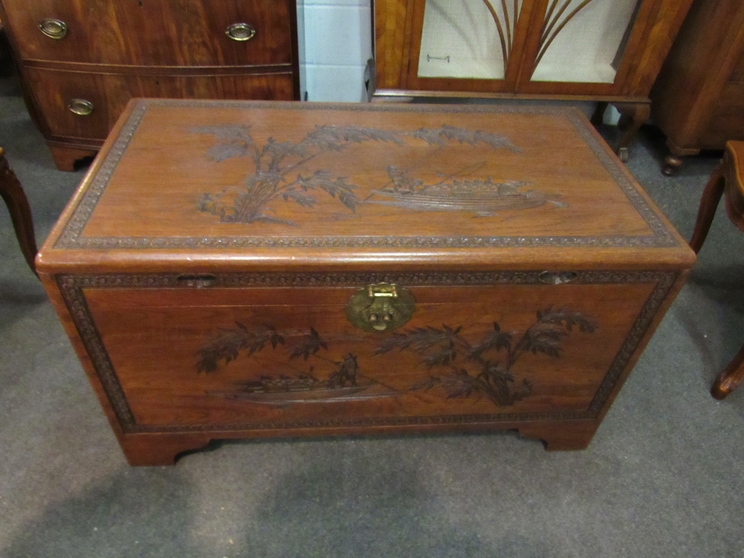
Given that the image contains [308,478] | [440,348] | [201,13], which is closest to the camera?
[440,348]

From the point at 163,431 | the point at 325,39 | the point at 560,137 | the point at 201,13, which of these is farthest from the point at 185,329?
the point at 325,39

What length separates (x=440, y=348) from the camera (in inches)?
36.9

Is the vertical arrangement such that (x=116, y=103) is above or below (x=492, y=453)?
above

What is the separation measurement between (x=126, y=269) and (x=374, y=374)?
458 mm

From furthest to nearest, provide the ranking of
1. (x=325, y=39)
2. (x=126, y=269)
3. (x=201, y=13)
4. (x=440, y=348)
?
1. (x=325, y=39)
2. (x=201, y=13)
3. (x=440, y=348)
4. (x=126, y=269)

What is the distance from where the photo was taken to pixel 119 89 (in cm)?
156

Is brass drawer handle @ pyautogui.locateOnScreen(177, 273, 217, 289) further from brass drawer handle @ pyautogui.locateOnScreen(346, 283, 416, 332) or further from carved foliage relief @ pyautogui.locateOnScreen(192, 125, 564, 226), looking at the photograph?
brass drawer handle @ pyautogui.locateOnScreen(346, 283, 416, 332)

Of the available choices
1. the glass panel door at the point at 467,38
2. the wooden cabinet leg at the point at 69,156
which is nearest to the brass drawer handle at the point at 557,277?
the glass panel door at the point at 467,38

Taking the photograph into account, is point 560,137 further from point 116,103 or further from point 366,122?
point 116,103

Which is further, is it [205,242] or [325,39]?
[325,39]

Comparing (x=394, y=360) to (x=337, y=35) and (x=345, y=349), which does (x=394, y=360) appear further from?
(x=337, y=35)

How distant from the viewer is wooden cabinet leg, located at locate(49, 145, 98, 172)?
1.75 metres

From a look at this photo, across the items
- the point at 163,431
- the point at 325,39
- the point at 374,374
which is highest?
the point at 325,39

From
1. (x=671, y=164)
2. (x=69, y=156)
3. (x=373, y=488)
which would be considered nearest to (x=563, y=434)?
(x=373, y=488)
